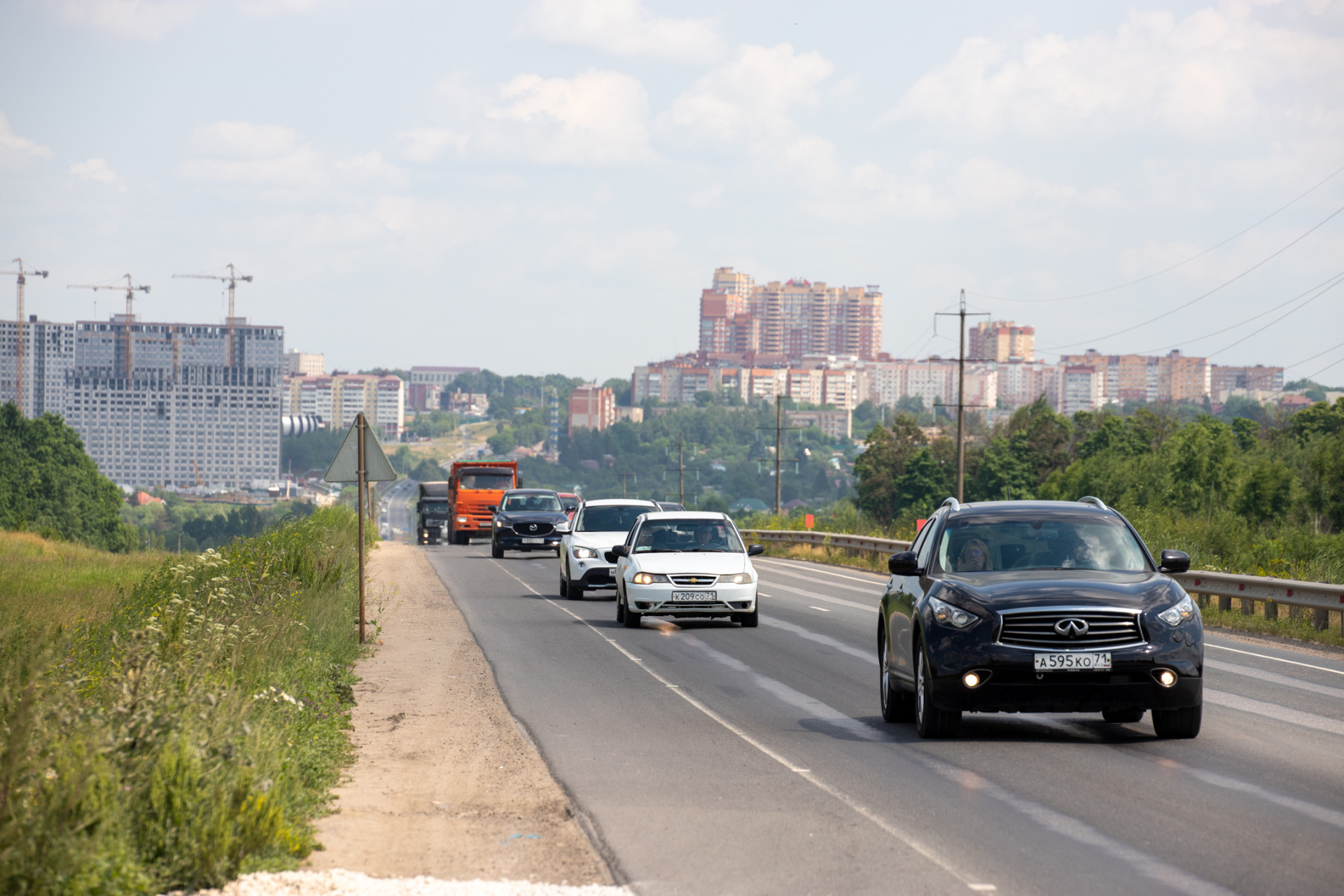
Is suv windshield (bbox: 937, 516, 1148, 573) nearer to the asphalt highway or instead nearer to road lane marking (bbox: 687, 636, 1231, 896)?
the asphalt highway

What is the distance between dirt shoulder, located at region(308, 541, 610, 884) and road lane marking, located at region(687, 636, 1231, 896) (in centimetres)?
239

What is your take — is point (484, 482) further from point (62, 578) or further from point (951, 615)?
point (951, 615)

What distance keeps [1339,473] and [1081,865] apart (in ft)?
164

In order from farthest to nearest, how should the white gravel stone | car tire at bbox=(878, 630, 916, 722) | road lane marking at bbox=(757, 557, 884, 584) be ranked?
road lane marking at bbox=(757, 557, 884, 584), car tire at bbox=(878, 630, 916, 722), the white gravel stone

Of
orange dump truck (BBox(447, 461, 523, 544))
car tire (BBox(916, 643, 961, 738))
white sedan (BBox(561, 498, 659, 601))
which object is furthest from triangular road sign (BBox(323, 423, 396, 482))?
orange dump truck (BBox(447, 461, 523, 544))

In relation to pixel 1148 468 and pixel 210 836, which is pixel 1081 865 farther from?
pixel 1148 468

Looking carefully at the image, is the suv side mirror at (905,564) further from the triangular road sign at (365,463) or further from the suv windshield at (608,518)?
the suv windshield at (608,518)

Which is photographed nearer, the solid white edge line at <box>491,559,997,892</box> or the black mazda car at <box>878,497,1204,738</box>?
the solid white edge line at <box>491,559,997,892</box>

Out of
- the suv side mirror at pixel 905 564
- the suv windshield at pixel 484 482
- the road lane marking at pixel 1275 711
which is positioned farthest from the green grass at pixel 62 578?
the suv windshield at pixel 484 482

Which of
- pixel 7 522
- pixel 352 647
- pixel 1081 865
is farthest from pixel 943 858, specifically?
pixel 7 522

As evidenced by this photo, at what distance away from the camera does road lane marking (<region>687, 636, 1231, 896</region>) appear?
6773 millimetres

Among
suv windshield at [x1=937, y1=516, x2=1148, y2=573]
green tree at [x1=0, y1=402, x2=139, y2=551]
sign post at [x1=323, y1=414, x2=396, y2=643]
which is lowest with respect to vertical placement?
green tree at [x1=0, y1=402, x2=139, y2=551]

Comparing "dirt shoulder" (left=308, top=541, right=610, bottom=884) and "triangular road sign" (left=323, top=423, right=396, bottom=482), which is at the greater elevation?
"triangular road sign" (left=323, top=423, right=396, bottom=482)

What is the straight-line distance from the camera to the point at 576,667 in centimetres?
1661
